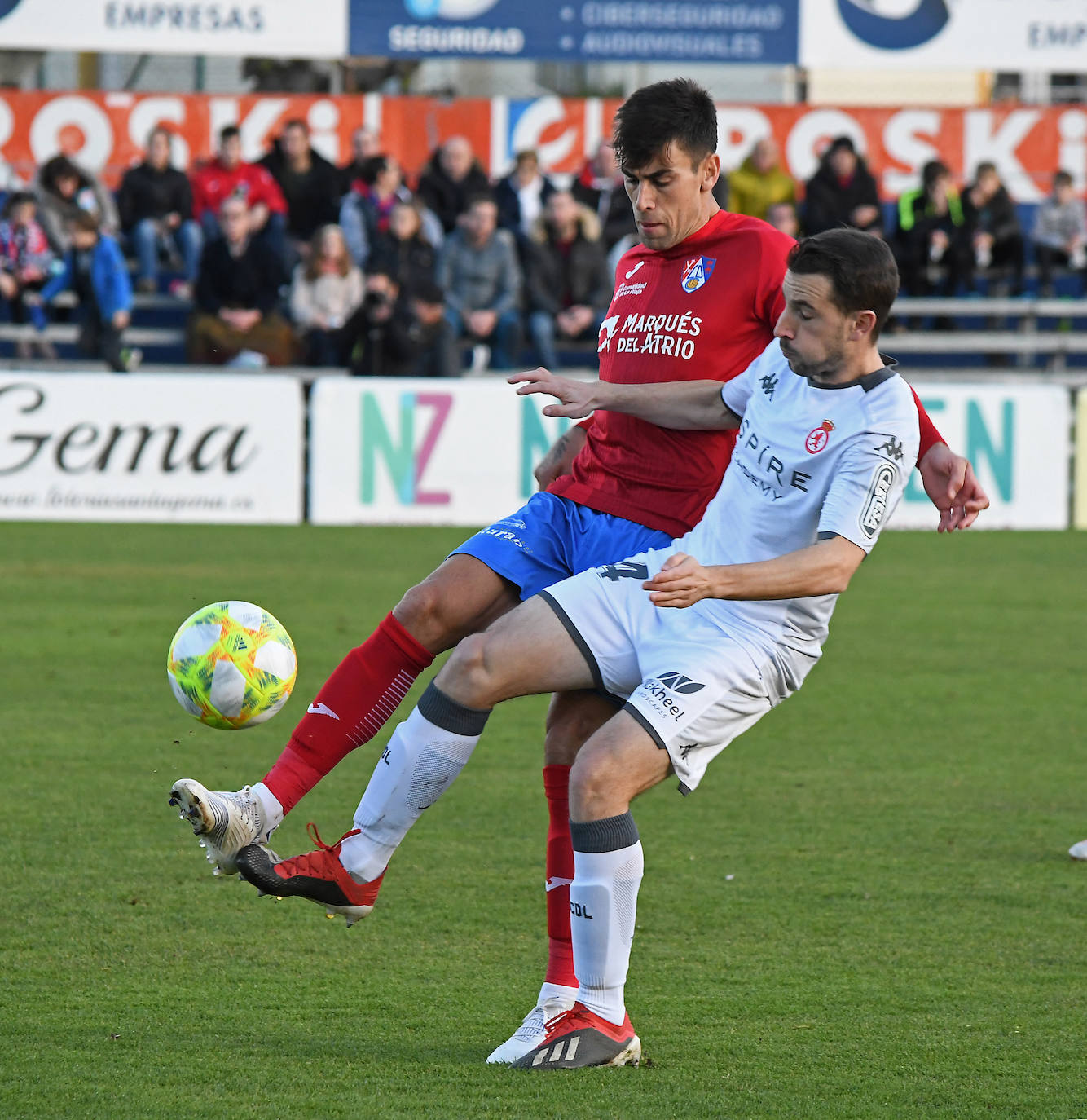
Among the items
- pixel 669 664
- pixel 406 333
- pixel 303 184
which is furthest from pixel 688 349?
pixel 303 184

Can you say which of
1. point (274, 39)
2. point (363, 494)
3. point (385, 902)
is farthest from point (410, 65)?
point (385, 902)

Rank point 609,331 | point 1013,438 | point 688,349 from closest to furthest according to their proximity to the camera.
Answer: point 688,349, point 609,331, point 1013,438

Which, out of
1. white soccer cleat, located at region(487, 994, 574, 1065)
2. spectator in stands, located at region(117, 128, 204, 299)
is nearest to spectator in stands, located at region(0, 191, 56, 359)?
spectator in stands, located at region(117, 128, 204, 299)

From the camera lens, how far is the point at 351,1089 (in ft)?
12.9

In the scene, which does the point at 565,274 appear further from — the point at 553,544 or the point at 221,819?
the point at 221,819

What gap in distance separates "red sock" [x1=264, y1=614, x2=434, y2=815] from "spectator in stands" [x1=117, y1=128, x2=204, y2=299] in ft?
42.1

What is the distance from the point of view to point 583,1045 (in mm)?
4121

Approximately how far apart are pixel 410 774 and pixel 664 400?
1062mm

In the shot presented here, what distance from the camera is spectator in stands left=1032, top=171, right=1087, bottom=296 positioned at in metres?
18.4

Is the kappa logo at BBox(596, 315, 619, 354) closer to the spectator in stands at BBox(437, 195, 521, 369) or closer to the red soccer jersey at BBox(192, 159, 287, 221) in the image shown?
the spectator in stands at BBox(437, 195, 521, 369)

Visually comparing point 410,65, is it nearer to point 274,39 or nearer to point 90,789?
point 274,39

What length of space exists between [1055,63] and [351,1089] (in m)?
17.3

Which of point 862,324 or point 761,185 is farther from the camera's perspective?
point 761,185

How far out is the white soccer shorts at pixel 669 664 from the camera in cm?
409
